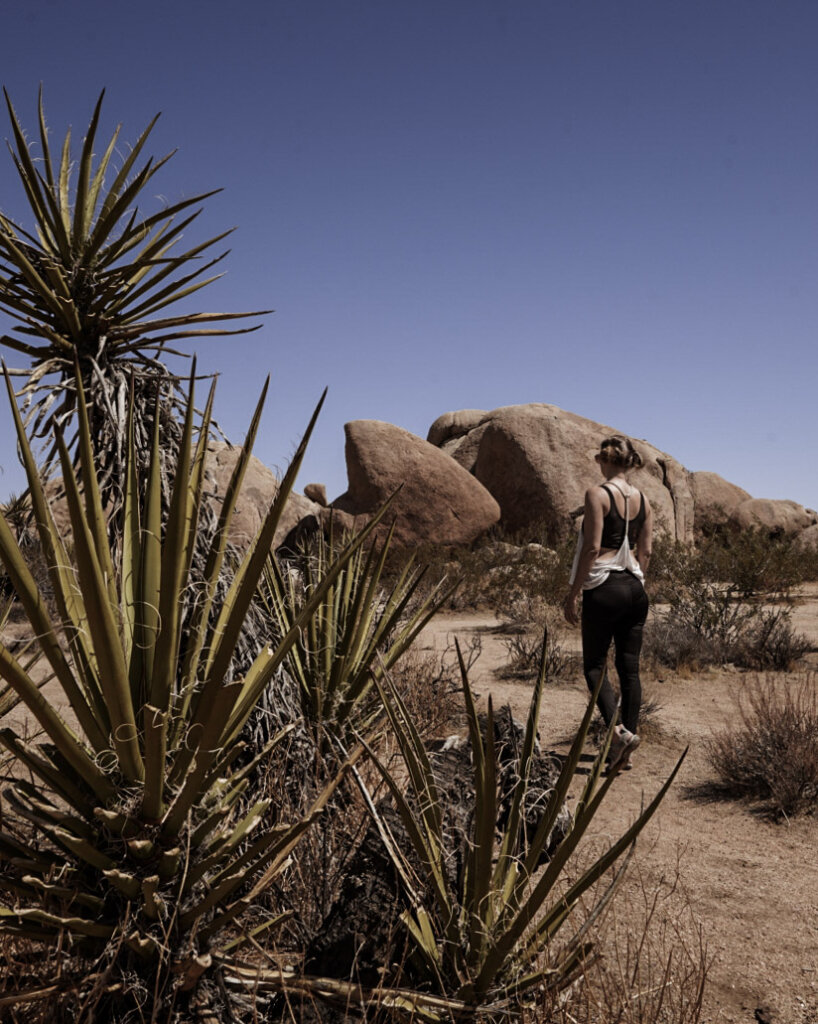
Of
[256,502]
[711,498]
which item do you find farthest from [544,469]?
[256,502]

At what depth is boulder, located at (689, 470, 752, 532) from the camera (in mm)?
23172

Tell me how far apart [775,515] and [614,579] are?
22370mm

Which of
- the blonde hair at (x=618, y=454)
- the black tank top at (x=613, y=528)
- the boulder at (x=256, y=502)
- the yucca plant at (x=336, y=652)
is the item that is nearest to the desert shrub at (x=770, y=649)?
the black tank top at (x=613, y=528)

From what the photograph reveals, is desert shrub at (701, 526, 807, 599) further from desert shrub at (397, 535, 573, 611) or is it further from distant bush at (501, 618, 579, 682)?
distant bush at (501, 618, 579, 682)

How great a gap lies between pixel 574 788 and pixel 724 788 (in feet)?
3.18

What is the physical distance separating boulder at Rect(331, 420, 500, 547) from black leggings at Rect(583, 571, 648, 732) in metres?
12.5

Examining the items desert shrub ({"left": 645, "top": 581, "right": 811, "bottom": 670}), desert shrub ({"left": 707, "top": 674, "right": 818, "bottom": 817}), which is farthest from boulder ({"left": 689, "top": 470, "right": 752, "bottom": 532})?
desert shrub ({"left": 707, "top": 674, "right": 818, "bottom": 817})

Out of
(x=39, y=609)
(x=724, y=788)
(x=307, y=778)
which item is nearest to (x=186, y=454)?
(x=39, y=609)

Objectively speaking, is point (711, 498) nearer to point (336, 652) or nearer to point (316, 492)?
point (316, 492)

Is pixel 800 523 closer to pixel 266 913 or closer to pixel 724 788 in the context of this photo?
pixel 724 788

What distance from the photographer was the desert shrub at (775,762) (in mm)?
4125

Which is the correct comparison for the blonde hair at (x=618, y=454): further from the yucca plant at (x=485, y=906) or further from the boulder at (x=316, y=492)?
the boulder at (x=316, y=492)

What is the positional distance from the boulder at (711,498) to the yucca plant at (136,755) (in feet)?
74.2

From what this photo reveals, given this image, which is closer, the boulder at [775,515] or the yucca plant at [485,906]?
the yucca plant at [485,906]
